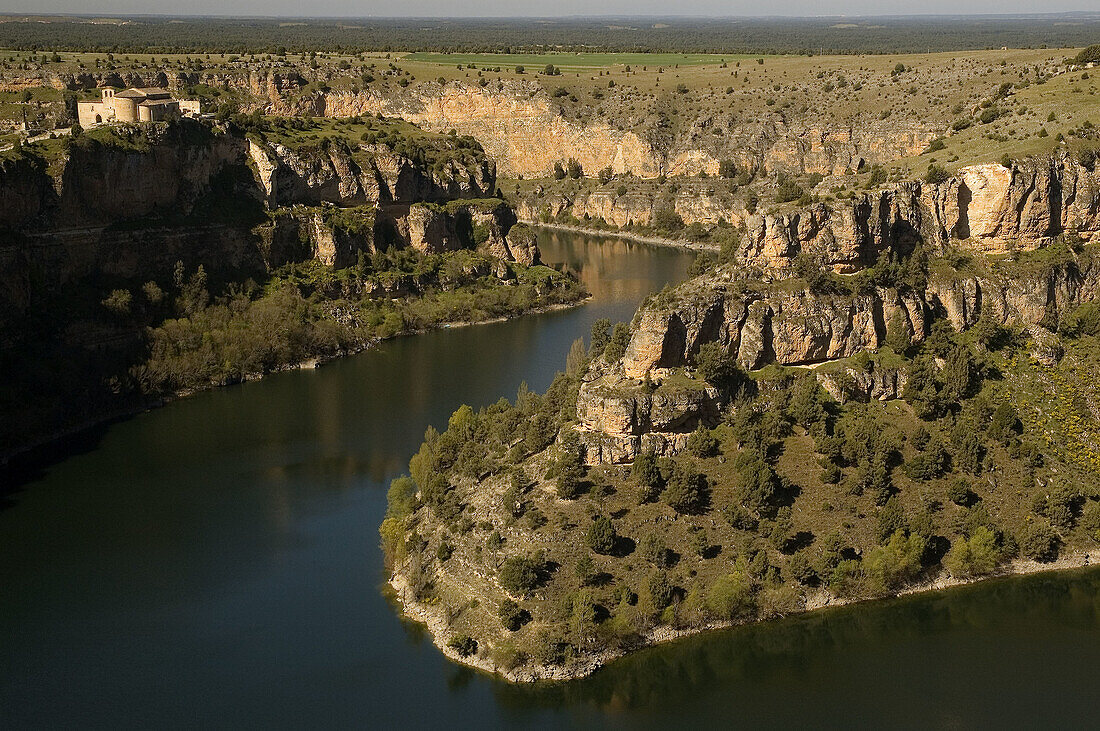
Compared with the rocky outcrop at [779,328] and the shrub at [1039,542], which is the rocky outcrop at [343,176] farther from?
the shrub at [1039,542]

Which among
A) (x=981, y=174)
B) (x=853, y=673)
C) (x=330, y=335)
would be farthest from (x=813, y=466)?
(x=330, y=335)

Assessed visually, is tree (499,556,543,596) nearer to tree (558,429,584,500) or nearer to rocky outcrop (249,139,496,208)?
tree (558,429,584,500)

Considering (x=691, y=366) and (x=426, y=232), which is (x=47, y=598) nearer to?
(x=691, y=366)

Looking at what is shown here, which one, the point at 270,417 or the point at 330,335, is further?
the point at 330,335

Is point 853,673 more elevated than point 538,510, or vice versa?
point 538,510

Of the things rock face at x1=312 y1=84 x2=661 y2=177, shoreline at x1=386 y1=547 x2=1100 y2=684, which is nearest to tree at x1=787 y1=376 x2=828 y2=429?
shoreline at x1=386 y1=547 x2=1100 y2=684

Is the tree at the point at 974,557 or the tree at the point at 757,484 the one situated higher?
the tree at the point at 757,484

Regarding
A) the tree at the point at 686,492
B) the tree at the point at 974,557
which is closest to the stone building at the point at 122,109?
the tree at the point at 686,492
